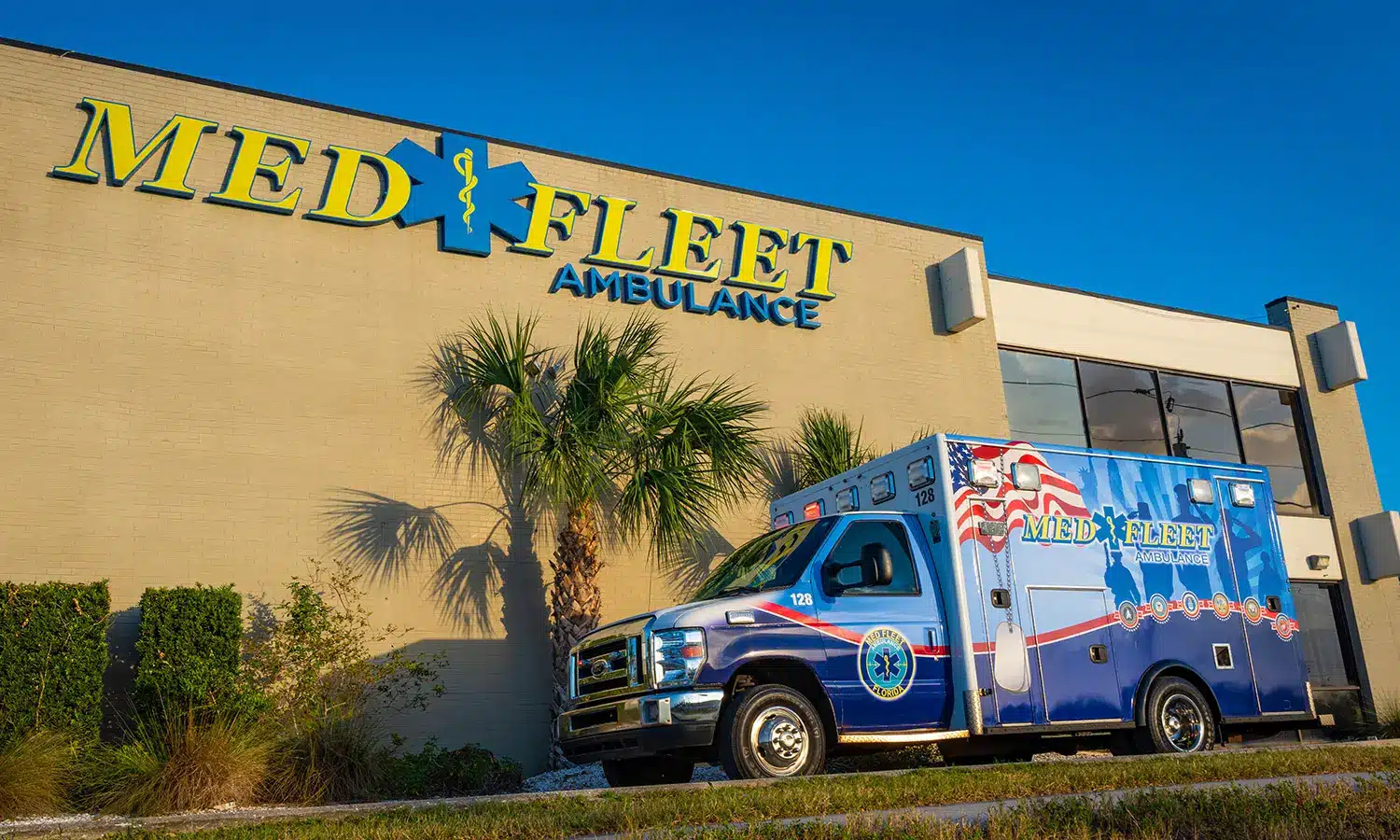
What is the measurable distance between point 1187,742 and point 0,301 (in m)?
13.4

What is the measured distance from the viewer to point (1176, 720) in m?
11.1

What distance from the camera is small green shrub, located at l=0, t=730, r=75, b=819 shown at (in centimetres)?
964

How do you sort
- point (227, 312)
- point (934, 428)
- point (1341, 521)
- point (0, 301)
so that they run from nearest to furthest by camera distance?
1. point (0, 301)
2. point (227, 312)
3. point (934, 428)
4. point (1341, 521)

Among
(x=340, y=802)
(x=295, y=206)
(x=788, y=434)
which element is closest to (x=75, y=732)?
(x=340, y=802)

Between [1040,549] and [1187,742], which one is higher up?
[1040,549]

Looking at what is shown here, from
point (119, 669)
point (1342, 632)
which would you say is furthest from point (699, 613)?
point (1342, 632)

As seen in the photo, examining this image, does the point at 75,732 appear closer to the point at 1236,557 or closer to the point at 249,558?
the point at 249,558

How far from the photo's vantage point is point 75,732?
10.9 metres

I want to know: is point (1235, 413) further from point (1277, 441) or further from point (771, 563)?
point (771, 563)

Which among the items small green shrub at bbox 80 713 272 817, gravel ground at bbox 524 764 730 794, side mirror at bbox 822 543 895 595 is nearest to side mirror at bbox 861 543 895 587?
side mirror at bbox 822 543 895 595

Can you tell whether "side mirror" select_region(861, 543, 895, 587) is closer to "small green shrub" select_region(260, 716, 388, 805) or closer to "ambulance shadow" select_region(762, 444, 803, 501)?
"small green shrub" select_region(260, 716, 388, 805)

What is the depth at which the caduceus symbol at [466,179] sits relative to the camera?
1607 centimetres

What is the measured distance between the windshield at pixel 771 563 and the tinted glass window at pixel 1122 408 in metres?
11.8

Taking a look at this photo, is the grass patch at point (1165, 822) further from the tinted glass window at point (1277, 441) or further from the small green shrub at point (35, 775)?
the tinted glass window at point (1277, 441)
